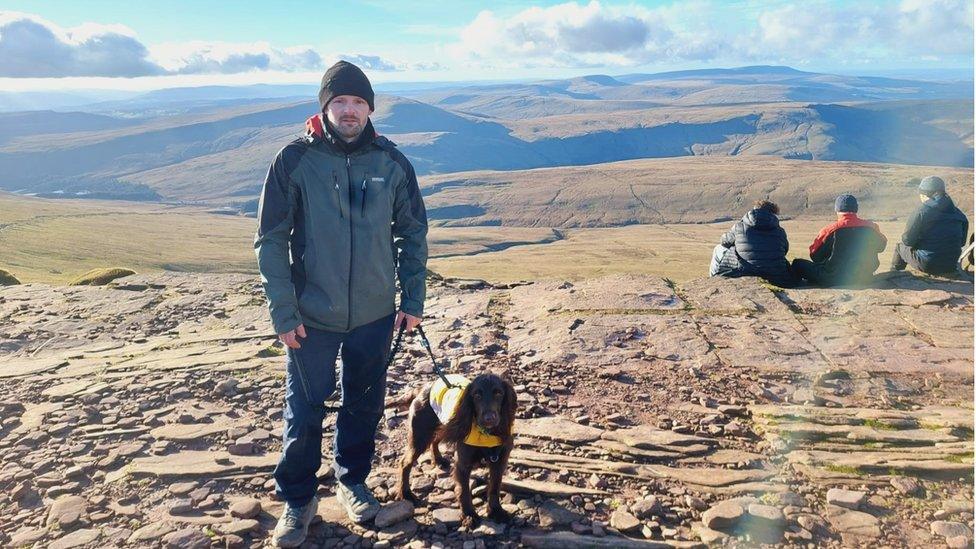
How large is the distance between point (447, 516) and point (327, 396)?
57.1 inches

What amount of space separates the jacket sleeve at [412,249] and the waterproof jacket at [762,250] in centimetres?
846

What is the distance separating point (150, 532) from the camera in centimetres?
553

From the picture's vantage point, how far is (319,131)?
16.7ft

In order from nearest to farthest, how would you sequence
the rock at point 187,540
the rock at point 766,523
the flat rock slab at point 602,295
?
the rock at point 766,523 < the rock at point 187,540 < the flat rock slab at point 602,295

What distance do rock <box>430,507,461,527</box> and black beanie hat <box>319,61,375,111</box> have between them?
138 inches

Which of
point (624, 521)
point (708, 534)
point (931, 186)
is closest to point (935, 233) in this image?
point (931, 186)

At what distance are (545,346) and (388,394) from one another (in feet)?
7.82

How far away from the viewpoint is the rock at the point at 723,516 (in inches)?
206

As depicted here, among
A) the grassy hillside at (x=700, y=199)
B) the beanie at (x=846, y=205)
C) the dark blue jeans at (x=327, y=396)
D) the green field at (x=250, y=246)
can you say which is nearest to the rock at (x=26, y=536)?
the dark blue jeans at (x=327, y=396)

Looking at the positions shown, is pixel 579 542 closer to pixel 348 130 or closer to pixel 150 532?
pixel 150 532

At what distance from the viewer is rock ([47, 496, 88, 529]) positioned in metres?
5.67

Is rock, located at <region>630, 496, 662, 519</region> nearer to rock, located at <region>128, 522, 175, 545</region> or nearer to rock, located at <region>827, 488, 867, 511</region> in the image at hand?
rock, located at <region>827, 488, 867, 511</region>

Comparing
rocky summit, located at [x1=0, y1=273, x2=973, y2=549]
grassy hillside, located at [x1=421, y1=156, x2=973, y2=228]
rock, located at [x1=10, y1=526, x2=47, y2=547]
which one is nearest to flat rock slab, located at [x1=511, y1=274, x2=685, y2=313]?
rocky summit, located at [x1=0, y1=273, x2=973, y2=549]

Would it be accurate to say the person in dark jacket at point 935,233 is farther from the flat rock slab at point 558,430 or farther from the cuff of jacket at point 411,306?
the cuff of jacket at point 411,306
